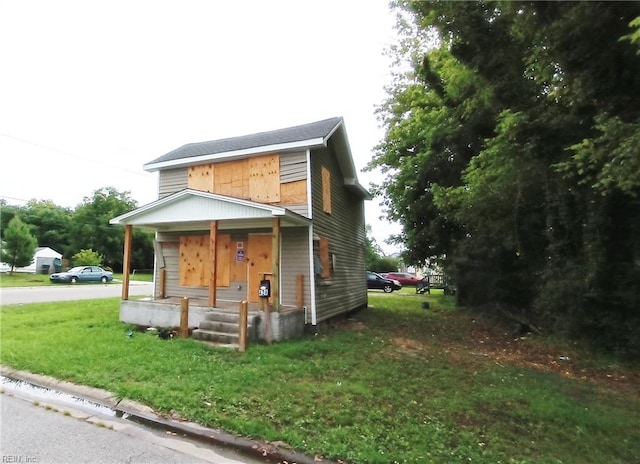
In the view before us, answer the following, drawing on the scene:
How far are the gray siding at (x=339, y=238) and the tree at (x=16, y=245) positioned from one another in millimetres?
27384

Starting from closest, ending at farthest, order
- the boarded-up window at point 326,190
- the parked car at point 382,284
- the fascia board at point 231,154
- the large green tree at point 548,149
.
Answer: the large green tree at point 548,149
the fascia board at point 231,154
the boarded-up window at point 326,190
the parked car at point 382,284

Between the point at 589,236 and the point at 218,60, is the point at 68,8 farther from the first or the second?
the point at 589,236

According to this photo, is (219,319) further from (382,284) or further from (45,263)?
(45,263)

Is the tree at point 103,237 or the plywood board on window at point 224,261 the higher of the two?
the tree at point 103,237

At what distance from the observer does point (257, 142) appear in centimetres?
1037

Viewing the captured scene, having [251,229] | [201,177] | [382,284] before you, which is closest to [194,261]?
[251,229]

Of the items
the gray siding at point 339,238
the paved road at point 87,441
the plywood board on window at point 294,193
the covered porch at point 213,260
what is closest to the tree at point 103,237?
the gray siding at point 339,238

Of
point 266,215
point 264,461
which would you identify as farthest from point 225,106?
point 264,461

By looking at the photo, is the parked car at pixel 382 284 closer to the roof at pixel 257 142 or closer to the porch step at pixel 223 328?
the roof at pixel 257 142

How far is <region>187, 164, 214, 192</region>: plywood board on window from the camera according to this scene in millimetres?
10734

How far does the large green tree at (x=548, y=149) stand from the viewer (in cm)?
465

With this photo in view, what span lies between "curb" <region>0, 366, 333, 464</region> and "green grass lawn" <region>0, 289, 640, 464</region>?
0.09m

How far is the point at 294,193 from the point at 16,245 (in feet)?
95.3

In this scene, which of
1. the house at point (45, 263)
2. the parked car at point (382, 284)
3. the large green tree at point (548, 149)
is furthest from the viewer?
the house at point (45, 263)
